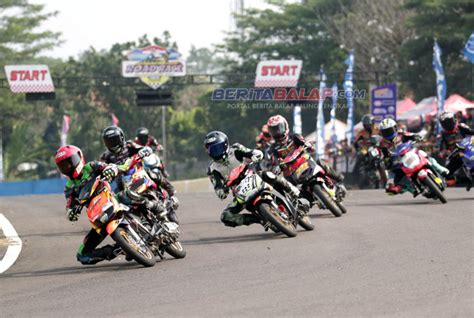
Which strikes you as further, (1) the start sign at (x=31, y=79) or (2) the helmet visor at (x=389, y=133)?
(1) the start sign at (x=31, y=79)

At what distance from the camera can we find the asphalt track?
7.93 metres

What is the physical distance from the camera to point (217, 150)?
43.6ft

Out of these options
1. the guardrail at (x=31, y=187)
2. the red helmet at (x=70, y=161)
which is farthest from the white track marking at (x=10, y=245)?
the guardrail at (x=31, y=187)

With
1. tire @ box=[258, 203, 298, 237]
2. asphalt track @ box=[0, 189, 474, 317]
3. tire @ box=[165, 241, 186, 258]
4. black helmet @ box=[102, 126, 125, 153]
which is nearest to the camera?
asphalt track @ box=[0, 189, 474, 317]

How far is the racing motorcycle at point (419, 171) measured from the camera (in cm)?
1777

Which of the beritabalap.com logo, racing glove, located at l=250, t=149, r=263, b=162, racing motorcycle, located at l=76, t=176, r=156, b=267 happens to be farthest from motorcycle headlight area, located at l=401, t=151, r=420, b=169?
the beritabalap.com logo

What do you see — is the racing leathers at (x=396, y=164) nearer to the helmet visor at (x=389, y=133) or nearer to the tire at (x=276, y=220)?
the helmet visor at (x=389, y=133)

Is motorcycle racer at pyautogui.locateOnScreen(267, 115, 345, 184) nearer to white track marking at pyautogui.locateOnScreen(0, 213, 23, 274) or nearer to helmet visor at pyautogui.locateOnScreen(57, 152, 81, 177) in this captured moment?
white track marking at pyautogui.locateOnScreen(0, 213, 23, 274)

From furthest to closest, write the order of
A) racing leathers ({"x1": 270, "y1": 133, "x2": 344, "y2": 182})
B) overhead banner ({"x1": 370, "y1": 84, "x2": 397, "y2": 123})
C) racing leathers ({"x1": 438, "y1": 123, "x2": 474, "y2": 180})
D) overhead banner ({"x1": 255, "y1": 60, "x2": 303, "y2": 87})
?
overhead banner ({"x1": 255, "y1": 60, "x2": 303, "y2": 87}), overhead banner ({"x1": 370, "y1": 84, "x2": 397, "y2": 123}), racing leathers ({"x1": 438, "y1": 123, "x2": 474, "y2": 180}), racing leathers ({"x1": 270, "y1": 133, "x2": 344, "y2": 182})

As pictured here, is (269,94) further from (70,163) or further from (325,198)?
(70,163)

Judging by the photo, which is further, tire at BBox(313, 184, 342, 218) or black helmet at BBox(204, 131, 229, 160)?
tire at BBox(313, 184, 342, 218)

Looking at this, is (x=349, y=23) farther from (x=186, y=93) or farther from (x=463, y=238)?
(x=463, y=238)

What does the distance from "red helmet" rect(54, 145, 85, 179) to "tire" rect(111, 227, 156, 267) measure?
0.85 meters

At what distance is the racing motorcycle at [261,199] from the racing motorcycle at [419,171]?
4751 mm
